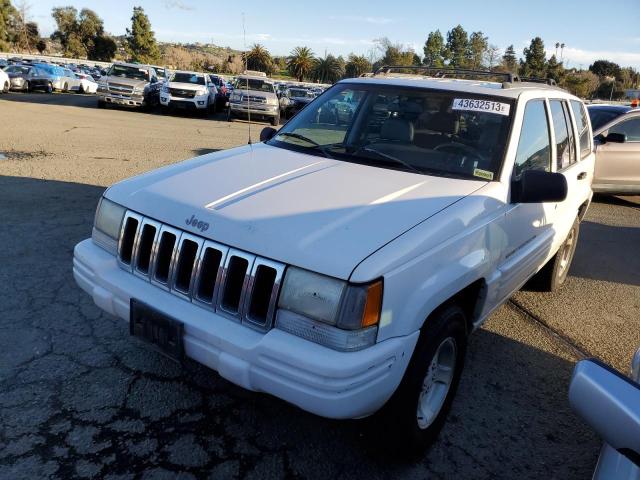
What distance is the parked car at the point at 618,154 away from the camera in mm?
8508

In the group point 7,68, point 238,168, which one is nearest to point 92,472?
point 238,168

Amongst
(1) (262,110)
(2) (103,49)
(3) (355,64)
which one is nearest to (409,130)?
(1) (262,110)

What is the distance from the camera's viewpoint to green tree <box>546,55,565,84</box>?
75.2 meters

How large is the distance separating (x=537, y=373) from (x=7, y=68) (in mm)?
31376

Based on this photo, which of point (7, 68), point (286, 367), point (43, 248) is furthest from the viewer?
point (7, 68)

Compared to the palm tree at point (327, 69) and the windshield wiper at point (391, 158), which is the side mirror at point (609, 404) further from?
the palm tree at point (327, 69)

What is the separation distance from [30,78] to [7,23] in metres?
52.7

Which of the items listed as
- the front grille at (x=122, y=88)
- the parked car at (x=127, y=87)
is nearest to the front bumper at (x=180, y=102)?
the parked car at (x=127, y=87)

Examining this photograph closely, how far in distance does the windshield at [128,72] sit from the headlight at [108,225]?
20.6 metres

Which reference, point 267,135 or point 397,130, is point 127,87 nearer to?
point 267,135

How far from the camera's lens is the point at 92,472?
7.75 feet

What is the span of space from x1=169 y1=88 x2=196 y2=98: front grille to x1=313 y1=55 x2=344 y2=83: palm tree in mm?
59723

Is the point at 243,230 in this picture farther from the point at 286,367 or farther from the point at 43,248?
the point at 43,248

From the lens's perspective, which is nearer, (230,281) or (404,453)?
(230,281)
